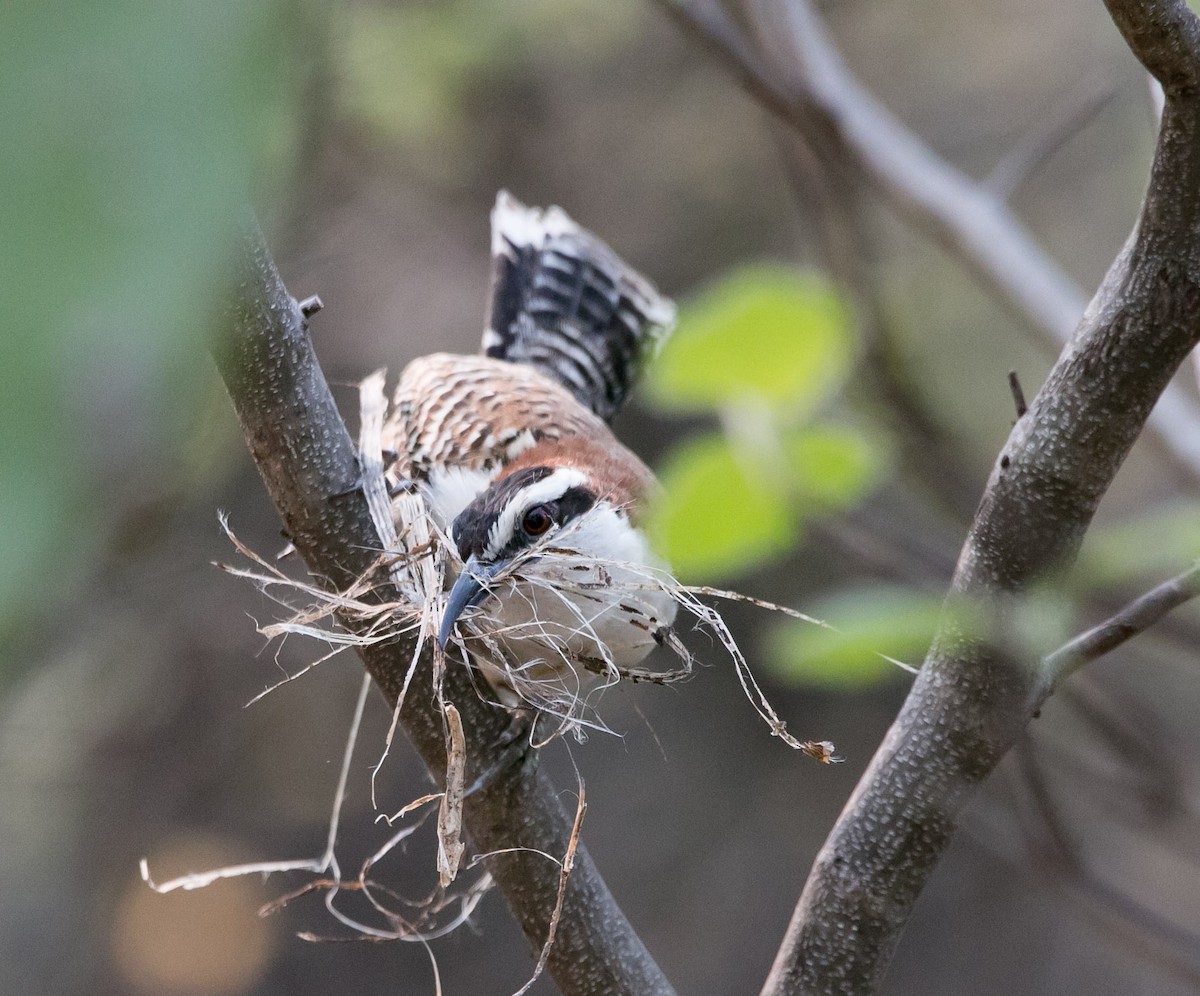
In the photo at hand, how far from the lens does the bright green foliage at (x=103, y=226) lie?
0.31 metres

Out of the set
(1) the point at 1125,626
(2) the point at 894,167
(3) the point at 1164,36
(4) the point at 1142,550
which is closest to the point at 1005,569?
(1) the point at 1125,626

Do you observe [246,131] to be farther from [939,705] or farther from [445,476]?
[445,476]

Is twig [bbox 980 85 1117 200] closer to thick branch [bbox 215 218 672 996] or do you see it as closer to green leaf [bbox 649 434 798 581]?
green leaf [bbox 649 434 798 581]

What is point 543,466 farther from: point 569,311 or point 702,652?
point 702,652

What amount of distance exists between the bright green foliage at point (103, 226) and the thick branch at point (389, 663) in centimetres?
116

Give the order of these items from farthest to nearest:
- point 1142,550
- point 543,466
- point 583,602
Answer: point 543,466, point 583,602, point 1142,550

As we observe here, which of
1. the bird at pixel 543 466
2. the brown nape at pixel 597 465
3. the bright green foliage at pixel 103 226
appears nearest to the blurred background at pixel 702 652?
the bird at pixel 543 466

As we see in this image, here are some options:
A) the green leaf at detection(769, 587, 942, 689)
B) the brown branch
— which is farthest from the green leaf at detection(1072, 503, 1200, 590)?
the brown branch

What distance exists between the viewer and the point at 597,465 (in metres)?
2.70

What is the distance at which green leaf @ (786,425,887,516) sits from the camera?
1.59 metres

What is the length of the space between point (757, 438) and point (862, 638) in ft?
0.97

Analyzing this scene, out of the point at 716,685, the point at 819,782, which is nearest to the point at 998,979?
the point at 819,782

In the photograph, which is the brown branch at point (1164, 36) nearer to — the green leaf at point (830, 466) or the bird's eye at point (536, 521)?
the green leaf at point (830, 466)

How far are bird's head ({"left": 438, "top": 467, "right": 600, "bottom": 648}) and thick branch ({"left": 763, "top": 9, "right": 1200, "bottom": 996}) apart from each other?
0.70m
